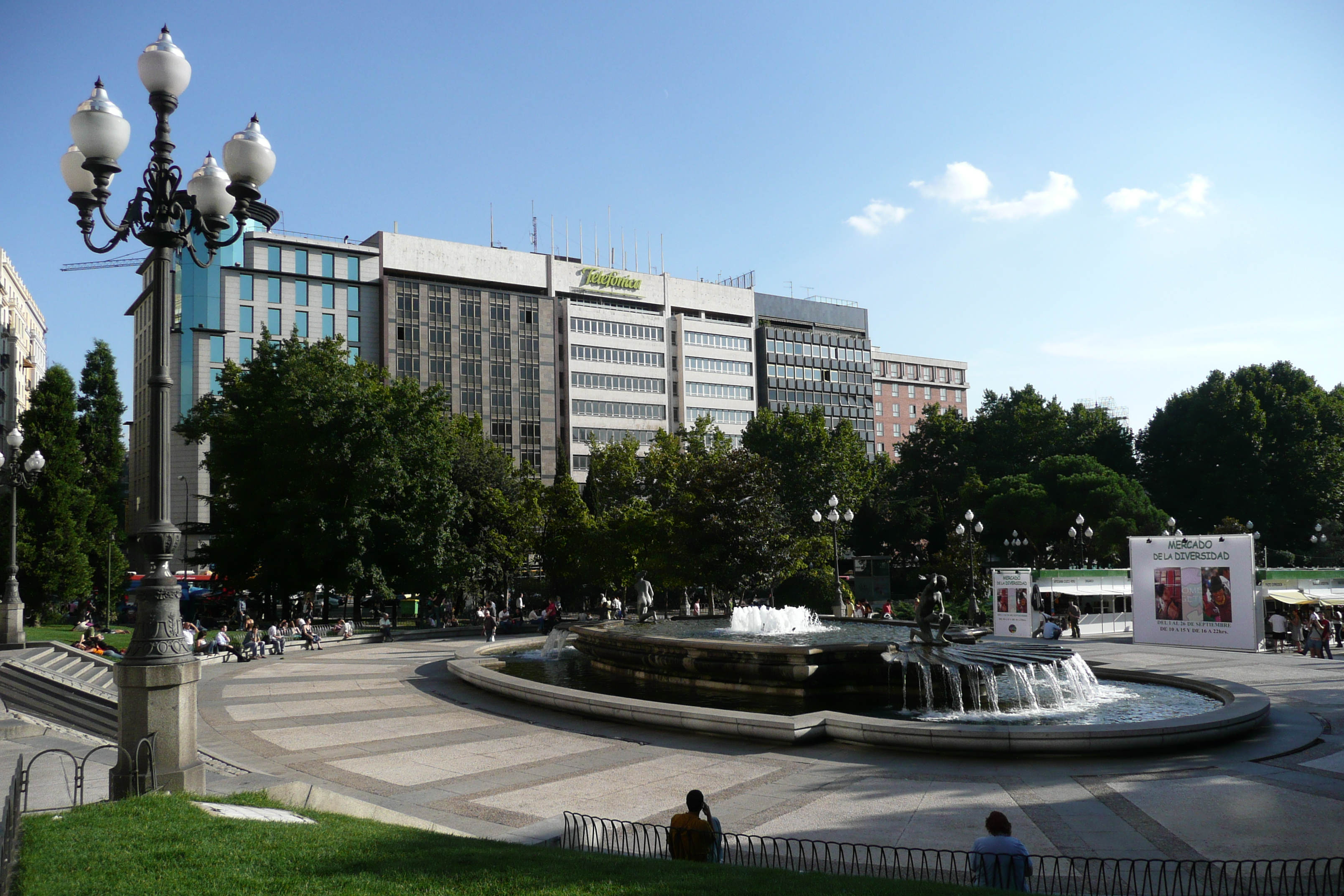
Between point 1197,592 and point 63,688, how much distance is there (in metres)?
29.8

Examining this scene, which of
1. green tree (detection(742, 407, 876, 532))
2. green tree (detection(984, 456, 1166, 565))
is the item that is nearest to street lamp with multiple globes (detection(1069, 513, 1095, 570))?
green tree (detection(984, 456, 1166, 565))

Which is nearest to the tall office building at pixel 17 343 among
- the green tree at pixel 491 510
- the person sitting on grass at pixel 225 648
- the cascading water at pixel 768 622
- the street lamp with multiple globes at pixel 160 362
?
the green tree at pixel 491 510

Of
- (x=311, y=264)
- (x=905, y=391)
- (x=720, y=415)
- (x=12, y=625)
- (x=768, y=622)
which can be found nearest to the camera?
(x=12, y=625)

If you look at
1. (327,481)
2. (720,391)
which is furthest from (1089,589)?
(720,391)

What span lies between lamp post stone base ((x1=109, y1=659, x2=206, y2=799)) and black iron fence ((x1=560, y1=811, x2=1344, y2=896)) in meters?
3.78

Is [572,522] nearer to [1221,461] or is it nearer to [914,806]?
[914,806]

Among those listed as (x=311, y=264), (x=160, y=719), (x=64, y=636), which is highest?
(x=311, y=264)

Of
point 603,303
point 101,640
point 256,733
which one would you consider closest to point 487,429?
point 603,303

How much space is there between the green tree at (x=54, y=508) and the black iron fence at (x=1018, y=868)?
1632 inches

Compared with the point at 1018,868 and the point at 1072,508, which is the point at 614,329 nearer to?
the point at 1072,508

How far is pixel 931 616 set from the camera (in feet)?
60.8

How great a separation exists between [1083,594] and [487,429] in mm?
59678

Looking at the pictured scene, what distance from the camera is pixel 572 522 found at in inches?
1969

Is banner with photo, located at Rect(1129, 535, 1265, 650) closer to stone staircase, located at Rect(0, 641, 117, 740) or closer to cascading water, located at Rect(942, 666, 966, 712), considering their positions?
cascading water, located at Rect(942, 666, 966, 712)
